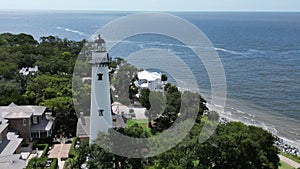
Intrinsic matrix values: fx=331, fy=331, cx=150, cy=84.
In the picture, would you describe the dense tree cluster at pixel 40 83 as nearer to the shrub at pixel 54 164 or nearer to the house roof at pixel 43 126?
the house roof at pixel 43 126

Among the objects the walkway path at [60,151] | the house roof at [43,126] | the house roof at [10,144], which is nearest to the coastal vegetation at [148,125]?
the walkway path at [60,151]

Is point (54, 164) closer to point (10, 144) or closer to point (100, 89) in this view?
point (10, 144)

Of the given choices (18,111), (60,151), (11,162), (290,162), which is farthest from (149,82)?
(11,162)

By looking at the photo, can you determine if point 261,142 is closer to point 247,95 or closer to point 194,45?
point 247,95

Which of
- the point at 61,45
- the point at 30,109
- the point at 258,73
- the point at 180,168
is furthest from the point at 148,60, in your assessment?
the point at 180,168

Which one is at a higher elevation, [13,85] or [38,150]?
[13,85]

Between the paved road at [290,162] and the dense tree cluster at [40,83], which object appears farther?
the dense tree cluster at [40,83]
